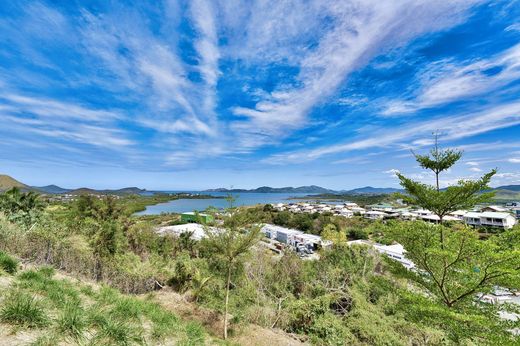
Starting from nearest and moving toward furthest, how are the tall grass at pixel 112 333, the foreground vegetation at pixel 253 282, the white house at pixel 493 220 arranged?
the tall grass at pixel 112 333 → the foreground vegetation at pixel 253 282 → the white house at pixel 493 220

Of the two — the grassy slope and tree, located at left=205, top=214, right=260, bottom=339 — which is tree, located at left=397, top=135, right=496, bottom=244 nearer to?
tree, located at left=205, top=214, right=260, bottom=339

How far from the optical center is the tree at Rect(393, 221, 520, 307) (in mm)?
7262

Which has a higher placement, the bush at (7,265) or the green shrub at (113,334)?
the bush at (7,265)

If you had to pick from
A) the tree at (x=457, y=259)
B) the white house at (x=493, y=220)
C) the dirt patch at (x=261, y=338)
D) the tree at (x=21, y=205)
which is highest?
the tree at (x=21, y=205)

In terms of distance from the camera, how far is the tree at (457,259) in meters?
7.26

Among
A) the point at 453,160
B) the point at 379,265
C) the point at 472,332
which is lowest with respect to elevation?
the point at 379,265

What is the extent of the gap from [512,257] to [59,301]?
11.1m

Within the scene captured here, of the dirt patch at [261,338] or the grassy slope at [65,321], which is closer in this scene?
the grassy slope at [65,321]

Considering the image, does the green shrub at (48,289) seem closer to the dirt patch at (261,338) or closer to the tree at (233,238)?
the tree at (233,238)

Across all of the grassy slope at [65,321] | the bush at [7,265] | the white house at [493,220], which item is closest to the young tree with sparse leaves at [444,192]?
the grassy slope at [65,321]

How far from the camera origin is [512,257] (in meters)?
6.88

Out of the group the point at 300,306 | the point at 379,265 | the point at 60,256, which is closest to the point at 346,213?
the point at 379,265

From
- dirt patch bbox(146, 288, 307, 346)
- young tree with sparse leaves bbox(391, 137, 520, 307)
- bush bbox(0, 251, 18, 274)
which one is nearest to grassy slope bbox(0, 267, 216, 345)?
bush bbox(0, 251, 18, 274)

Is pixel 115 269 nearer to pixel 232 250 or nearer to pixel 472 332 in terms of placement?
pixel 232 250
